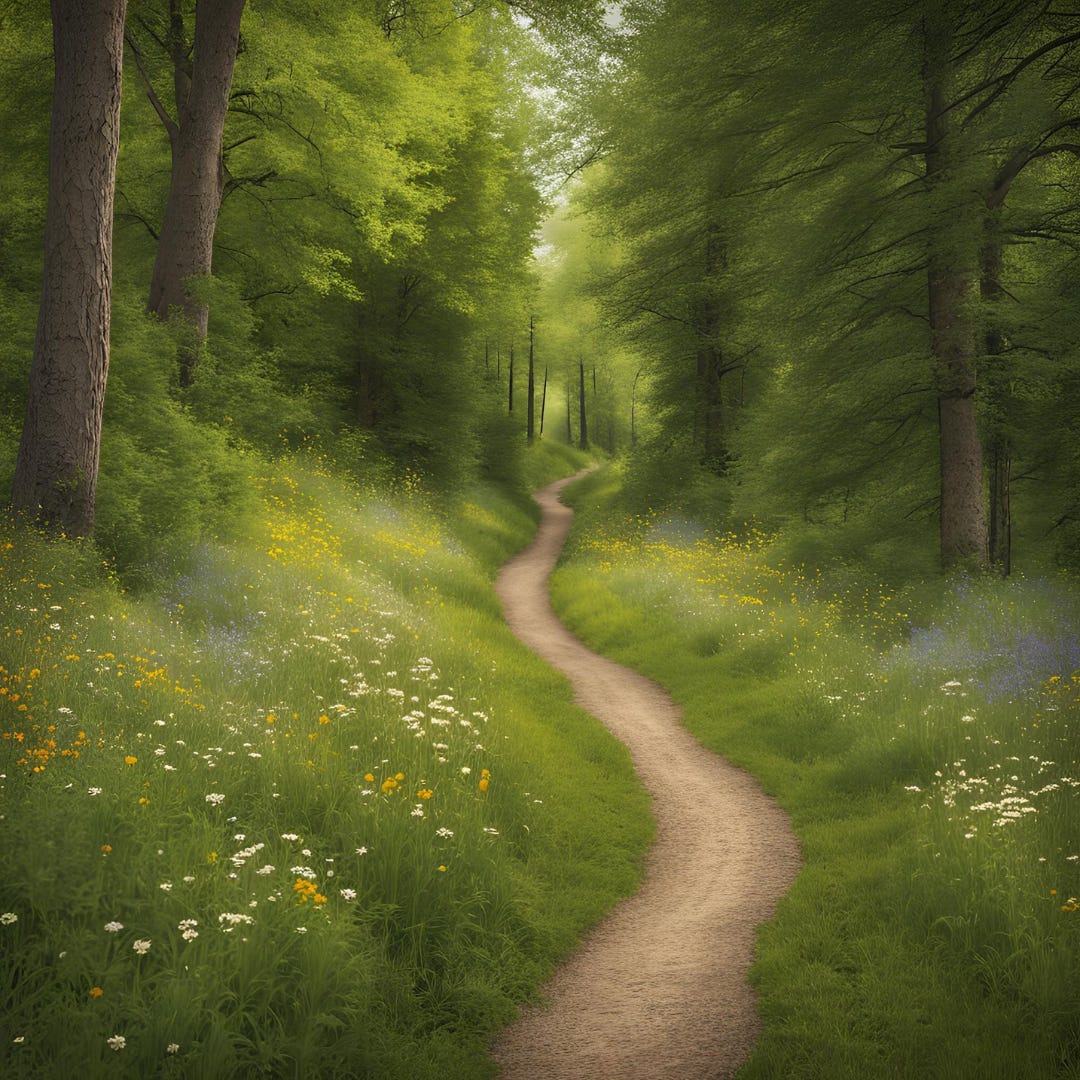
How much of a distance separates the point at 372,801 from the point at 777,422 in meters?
10.9

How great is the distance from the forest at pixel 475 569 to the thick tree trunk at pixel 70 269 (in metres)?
0.05

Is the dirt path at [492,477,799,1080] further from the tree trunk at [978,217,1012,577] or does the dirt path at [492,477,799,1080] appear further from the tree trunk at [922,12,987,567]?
the tree trunk at [978,217,1012,577]

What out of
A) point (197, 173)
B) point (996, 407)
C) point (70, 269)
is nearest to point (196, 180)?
point (197, 173)

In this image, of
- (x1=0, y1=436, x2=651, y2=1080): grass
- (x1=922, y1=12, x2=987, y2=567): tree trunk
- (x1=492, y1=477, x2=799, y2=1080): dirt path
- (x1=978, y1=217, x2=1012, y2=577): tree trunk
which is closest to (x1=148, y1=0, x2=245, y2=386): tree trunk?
(x1=0, y1=436, x2=651, y2=1080): grass

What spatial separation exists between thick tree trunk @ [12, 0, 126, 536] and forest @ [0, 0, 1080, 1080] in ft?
0.15

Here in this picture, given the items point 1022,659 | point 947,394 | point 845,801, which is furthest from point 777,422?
point 845,801

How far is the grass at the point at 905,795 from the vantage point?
4754mm

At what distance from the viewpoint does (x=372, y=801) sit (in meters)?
6.23

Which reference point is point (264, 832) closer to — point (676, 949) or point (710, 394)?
point (676, 949)

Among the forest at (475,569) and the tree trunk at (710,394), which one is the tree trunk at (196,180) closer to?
the forest at (475,569)

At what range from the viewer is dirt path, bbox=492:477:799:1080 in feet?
16.1

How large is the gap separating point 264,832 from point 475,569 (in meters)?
14.4

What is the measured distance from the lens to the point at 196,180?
1241cm

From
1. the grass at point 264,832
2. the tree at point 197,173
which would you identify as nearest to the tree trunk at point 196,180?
the tree at point 197,173
